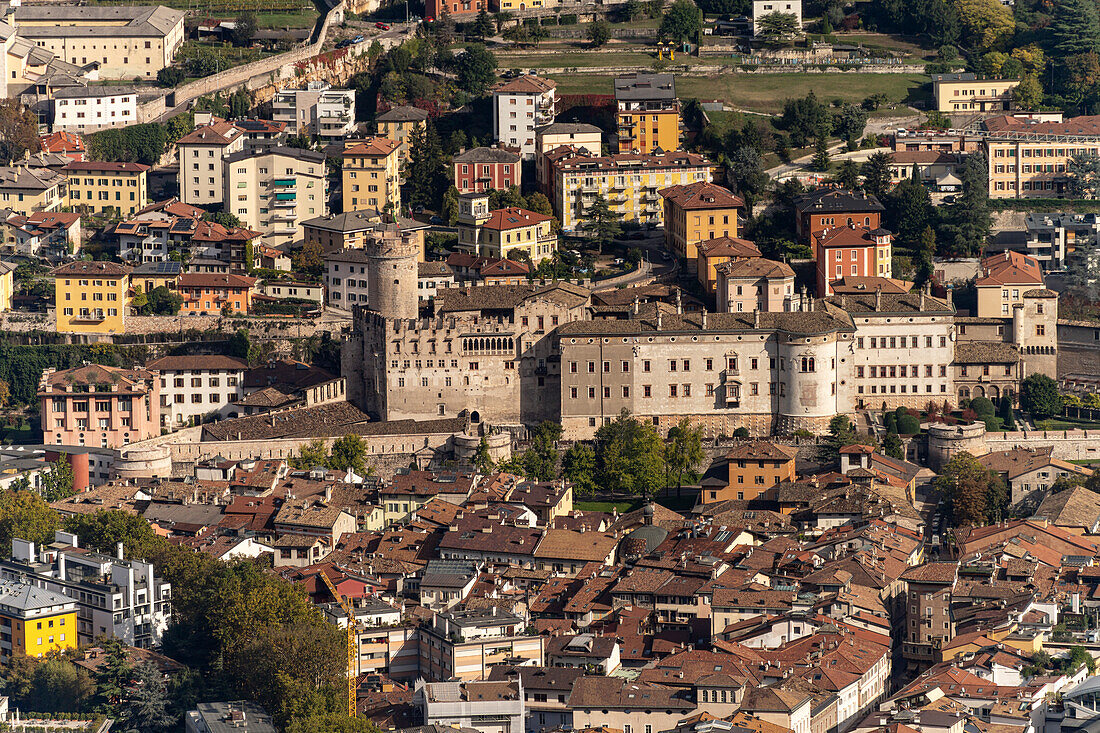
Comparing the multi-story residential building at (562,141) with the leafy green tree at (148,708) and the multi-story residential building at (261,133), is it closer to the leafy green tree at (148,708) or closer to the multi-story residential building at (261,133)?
the multi-story residential building at (261,133)

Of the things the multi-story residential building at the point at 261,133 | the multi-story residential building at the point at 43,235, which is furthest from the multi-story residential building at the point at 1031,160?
the multi-story residential building at the point at 43,235

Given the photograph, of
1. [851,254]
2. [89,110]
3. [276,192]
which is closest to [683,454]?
[851,254]

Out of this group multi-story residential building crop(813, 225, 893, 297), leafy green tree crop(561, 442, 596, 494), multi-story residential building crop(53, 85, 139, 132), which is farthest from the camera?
multi-story residential building crop(53, 85, 139, 132)

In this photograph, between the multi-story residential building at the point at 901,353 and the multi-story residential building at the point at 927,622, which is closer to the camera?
the multi-story residential building at the point at 927,622

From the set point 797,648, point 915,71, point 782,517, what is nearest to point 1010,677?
point 797,648

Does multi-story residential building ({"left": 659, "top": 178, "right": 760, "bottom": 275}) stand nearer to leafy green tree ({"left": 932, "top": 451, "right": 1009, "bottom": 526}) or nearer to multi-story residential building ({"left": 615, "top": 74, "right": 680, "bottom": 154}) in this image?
multi-story residential building ({"left": 615, "top": 74, "right": 680, "bottom": 154})

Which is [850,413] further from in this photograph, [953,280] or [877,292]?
[953,280]

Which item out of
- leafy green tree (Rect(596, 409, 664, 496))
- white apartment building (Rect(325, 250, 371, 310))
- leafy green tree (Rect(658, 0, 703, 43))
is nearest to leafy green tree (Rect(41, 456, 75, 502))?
white apartment building (Rect(325, 250, 371, 310))
